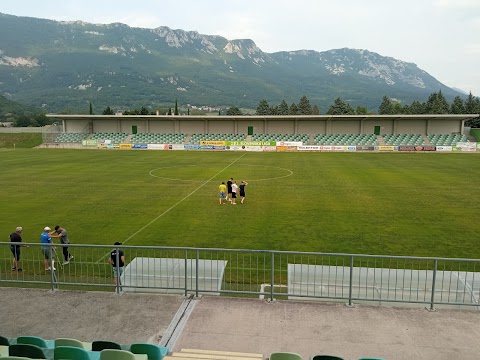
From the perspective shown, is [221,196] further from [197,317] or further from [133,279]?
[197,317]

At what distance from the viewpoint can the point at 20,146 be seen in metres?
74.1

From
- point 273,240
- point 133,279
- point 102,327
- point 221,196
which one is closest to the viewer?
point 102,327

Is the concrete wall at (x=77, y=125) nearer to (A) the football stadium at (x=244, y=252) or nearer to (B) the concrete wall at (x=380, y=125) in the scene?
(A) the football stadium at (x=244, y=252)

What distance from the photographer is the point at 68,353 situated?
619 centimetres

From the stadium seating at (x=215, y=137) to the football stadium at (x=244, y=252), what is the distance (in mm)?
23597

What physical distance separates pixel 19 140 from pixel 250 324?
81.6 m

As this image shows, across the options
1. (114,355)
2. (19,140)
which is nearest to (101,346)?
(114,355)

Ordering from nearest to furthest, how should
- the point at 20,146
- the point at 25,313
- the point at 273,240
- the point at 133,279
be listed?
1. the point at 25,313
2. the point at 133,279
3. the point at 273,240
4. the point at 20,146

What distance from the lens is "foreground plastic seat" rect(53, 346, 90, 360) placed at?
615 cm

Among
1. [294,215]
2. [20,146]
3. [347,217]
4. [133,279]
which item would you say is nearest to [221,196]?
[294,215]

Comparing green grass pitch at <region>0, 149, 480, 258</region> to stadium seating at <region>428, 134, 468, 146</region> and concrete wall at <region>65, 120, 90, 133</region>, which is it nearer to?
stadium seating at <region>428, 134, 468, 146</region>

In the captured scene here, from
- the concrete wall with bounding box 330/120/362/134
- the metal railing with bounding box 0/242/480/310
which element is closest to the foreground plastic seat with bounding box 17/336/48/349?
the metal railing with bounding box 0/242/480/310

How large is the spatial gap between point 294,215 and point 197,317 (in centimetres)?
1245

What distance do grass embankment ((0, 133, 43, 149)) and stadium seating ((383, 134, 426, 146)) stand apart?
6373cm
